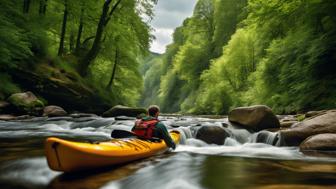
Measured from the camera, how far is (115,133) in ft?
21.0

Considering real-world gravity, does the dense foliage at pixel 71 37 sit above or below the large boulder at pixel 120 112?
above

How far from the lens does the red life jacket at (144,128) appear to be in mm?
6601

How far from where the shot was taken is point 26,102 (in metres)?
14.9

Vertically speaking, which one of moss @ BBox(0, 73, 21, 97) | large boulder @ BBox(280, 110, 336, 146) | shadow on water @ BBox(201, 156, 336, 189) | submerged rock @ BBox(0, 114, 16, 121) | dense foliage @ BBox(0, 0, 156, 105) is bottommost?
shadow on water @ BBox(201, 156, 336, 189)

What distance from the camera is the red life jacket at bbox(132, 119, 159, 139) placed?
260 inches

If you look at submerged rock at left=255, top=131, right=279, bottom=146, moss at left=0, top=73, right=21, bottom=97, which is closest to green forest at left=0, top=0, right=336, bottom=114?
moss at left=0, top=73, right=21, bottom=97

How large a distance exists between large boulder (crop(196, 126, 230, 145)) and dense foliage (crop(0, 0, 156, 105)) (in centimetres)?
762

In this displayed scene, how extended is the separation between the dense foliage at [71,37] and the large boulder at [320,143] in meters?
10.2

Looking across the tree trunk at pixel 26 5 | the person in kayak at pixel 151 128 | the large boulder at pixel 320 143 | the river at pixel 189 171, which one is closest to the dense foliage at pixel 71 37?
the tree trunk at pixel 26 5

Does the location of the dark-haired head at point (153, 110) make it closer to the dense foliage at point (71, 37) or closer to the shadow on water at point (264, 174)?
the shadow on water at point (264, 174)

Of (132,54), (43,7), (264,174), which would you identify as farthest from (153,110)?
(132,54)

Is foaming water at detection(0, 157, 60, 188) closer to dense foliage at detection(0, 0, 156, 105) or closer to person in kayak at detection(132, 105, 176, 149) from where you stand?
person in kayak at detection(132, 105, 176, 149)

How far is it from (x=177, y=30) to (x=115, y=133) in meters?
55.3

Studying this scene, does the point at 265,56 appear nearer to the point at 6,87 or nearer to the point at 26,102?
the point at 26,102
